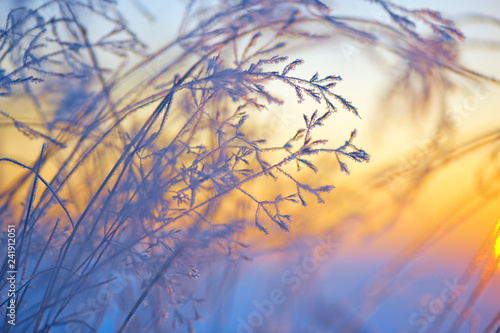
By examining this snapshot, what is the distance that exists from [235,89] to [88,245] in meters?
0.66

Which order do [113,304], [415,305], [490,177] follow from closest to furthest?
[490,177] → [113,304] → [415,305]

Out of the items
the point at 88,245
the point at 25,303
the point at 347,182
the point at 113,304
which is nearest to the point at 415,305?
the point at 347,182

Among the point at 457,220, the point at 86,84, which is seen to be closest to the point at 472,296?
the point at 457,220

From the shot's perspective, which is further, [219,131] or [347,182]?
[347,182]

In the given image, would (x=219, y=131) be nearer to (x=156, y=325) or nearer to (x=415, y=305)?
(x=156, y=325)

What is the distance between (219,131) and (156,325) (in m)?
0.77

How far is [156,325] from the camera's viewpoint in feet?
4.53

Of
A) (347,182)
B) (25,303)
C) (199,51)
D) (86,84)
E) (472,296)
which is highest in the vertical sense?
(86,84)

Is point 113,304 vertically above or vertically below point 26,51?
below

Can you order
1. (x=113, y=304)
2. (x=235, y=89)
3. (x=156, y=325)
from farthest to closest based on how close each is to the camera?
(x=113, y=304)
(x=156, y=325)
(x=235, y=89)

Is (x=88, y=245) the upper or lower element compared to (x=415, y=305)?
upper

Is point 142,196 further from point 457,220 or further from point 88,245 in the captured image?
point 457,220

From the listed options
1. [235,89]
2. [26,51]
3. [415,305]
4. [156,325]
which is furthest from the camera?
[415,305]

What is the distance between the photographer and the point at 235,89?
3.50ft
